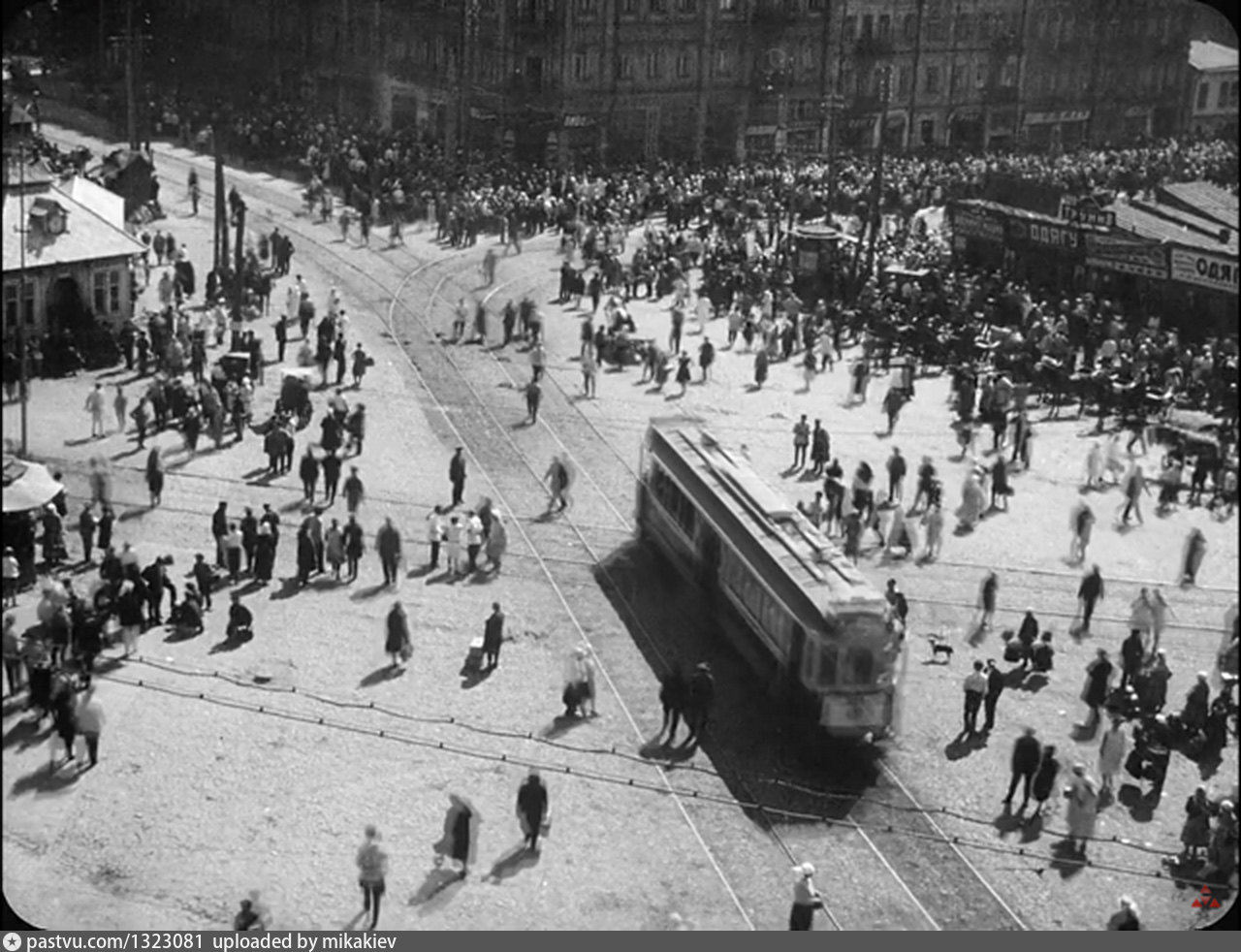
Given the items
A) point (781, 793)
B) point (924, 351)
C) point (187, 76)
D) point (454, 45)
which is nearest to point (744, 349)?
→ point (924, 351)

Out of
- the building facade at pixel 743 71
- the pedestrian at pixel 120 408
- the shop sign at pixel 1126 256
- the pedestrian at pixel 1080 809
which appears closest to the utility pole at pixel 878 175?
the building facade at pixel 743 71

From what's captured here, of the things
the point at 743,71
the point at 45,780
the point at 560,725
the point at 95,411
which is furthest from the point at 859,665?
the point at 95,411

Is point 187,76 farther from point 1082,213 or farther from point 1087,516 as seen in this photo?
point 1087,516

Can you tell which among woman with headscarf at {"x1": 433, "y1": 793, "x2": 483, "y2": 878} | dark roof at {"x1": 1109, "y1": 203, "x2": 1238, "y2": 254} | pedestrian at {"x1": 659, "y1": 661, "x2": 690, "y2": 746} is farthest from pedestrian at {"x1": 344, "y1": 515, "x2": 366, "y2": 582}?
dark roof at {"x1": 1109, "y1": 203, "x2": 1238, "y2": 254}

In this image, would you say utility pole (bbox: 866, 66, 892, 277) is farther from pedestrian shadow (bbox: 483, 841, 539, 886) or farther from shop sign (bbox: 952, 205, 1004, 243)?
pedestrian shadow (bbox: 483, 841, 539, 886)

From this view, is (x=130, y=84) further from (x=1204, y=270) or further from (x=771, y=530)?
(x=1204, y=270)

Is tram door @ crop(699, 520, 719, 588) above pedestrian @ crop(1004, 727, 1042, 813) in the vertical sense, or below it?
above
